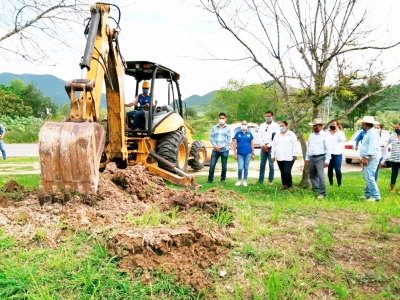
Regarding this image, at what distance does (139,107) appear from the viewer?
372 inches

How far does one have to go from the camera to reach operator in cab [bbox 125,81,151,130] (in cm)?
931

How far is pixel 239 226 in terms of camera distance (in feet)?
14.8

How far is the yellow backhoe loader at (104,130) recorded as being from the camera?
4.96 meters

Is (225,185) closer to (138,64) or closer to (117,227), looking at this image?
(138,64)

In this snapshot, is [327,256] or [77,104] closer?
[327,256]

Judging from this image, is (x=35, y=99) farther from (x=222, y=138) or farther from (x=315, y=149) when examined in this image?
(x=315, y=149)

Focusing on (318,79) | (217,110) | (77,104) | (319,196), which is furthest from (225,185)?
(217,110)

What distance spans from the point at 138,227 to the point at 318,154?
5.42 meters

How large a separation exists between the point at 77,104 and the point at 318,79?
215 inches

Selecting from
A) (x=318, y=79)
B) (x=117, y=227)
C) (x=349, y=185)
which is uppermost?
(x=318, y=79)

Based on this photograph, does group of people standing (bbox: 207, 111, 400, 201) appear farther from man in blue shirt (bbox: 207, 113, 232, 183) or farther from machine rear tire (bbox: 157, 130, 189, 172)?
machine rear tire (bbox: 157, 130, 189, 172)

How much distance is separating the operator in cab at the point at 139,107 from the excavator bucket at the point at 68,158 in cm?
427

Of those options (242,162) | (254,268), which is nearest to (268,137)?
(242,162)

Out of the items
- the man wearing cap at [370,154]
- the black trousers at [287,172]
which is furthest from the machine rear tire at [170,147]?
the man wearing cap at [370,154]
